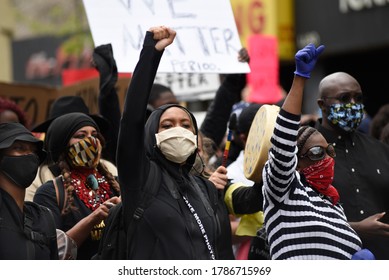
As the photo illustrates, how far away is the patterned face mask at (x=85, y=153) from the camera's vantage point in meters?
4.96

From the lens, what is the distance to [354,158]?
5.38 m

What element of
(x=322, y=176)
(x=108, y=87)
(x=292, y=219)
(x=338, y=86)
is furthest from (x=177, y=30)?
(x=292, y=219)

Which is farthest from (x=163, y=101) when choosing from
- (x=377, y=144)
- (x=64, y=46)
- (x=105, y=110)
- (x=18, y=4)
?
(x=18, y=4)

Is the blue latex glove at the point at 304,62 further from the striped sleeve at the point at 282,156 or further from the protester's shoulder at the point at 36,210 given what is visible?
the protester's shoulder at the point at 36,210

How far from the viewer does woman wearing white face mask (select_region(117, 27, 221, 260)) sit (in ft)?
13.1

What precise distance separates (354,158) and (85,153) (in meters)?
1.51

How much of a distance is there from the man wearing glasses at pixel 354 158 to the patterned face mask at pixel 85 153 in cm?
130

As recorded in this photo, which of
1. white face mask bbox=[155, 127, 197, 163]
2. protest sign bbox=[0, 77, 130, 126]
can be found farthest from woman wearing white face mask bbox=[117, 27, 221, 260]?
protest sign bbox=[0, 77, 130, 126]

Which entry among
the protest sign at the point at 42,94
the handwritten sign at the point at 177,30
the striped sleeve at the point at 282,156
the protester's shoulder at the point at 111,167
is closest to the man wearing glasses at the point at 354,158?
the handwritten sign at the point at 177,30

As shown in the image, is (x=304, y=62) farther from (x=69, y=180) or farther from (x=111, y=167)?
(x=111, y=167)

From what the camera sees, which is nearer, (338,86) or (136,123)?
(136,123)

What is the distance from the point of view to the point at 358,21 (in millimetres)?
15367

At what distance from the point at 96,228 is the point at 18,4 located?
22.4 metres

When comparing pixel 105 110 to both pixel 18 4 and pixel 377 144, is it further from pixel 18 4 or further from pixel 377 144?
pixel 18 4
